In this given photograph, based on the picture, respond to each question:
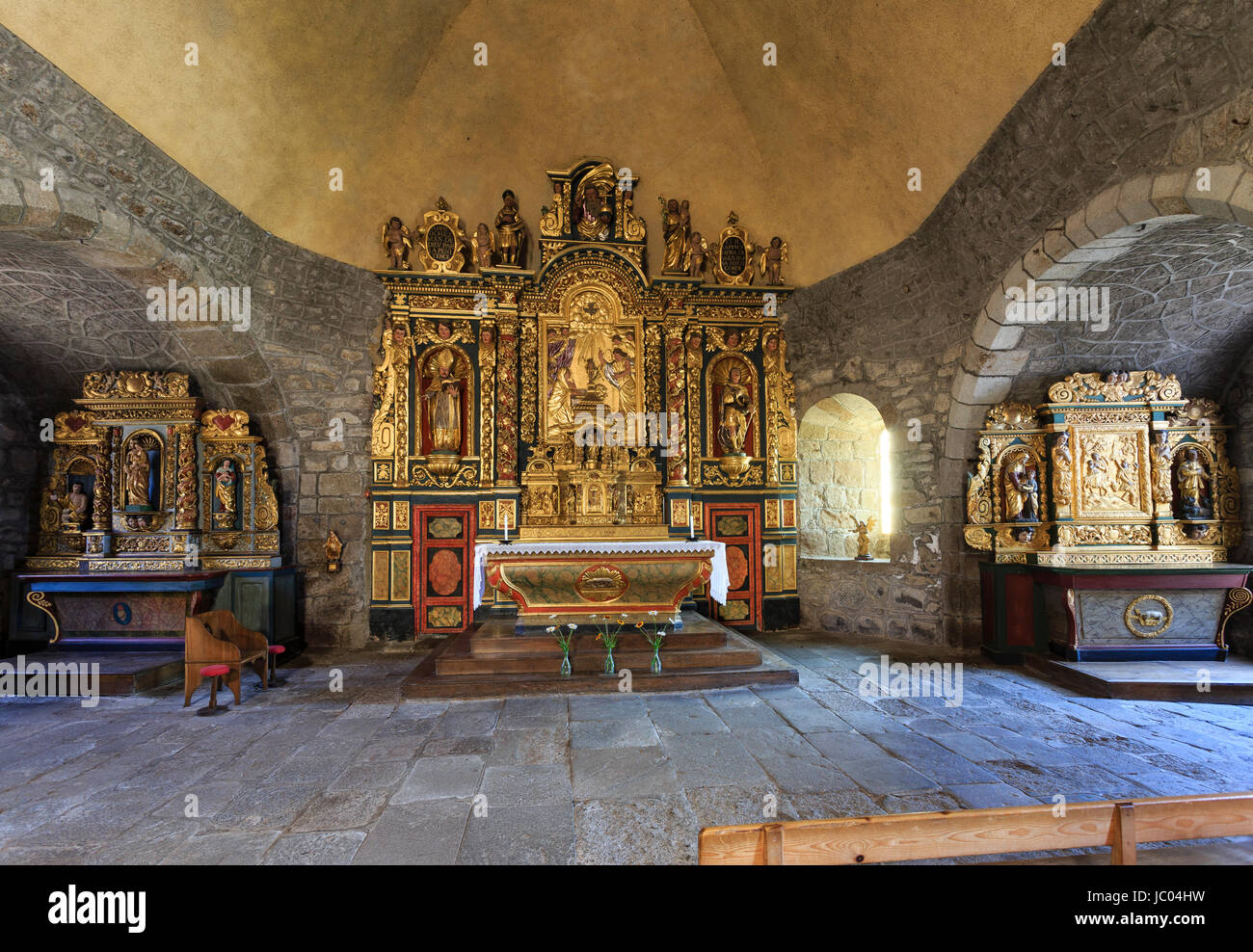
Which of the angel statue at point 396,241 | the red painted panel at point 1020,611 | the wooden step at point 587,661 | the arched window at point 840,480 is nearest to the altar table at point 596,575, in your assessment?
the wooden step at point 587,661

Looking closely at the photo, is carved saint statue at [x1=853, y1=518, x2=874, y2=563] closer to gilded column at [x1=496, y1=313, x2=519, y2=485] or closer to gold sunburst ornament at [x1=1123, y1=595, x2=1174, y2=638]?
gold sunburst ornament at [x1=1123, y1=595, x2=1174, y2=638]

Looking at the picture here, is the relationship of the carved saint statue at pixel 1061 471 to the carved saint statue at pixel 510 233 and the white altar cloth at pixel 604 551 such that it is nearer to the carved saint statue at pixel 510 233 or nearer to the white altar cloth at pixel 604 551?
the white altar cloth at pixel 604 551

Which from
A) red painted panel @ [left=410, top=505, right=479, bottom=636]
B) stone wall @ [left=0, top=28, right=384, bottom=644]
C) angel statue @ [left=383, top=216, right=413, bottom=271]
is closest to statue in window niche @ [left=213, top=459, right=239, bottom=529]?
stone wall @ [left=0, top=28, right=384, bottom=644]

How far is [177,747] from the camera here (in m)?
4.80

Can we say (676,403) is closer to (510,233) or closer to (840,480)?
(840,480)

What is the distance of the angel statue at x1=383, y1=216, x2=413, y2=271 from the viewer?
8773 mm

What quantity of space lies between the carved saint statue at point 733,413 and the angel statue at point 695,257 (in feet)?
5.15

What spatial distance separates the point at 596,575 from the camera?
6.86 meters

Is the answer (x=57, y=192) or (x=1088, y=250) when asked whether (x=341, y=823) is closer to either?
(x=57, y=192)

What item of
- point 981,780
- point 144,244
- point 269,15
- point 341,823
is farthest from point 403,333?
point 981,780

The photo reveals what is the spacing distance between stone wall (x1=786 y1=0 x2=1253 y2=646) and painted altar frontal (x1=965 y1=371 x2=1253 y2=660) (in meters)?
0.33

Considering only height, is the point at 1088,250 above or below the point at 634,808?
above

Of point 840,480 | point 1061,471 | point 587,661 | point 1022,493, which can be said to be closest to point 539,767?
point 587,661

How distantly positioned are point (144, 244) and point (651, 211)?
653cm
